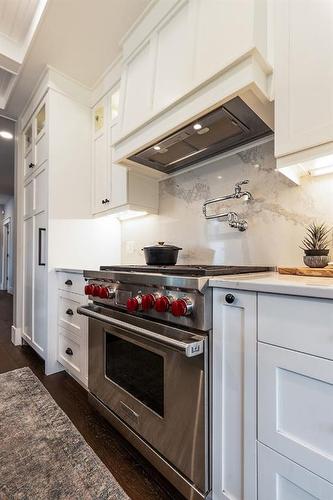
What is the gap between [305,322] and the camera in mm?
661

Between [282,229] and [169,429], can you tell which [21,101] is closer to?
[282,229]

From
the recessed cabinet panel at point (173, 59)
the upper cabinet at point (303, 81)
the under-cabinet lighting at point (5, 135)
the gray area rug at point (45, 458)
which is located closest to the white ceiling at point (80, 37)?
the recessed cabinet panel at point (173, 59)

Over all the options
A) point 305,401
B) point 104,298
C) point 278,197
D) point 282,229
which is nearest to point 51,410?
point 104,298

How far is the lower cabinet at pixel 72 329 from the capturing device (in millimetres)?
1678

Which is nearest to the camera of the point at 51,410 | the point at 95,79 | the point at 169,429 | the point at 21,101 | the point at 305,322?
the point at 305,322

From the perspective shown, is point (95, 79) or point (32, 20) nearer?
point (32, 20)

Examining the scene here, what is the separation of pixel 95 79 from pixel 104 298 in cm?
205

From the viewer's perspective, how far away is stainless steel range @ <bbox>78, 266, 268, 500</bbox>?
2.90ft

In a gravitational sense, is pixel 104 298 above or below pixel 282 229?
below

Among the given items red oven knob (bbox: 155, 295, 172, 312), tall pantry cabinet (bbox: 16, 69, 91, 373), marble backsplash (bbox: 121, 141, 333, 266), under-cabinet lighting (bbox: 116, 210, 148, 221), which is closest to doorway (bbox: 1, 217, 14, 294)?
tall pantry cabinet (bbox: 16, 69, 91, 373)

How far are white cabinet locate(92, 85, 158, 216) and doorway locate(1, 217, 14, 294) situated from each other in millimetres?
6351

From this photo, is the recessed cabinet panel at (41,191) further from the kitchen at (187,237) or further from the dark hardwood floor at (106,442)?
the dark hardwood floor at (106,442)

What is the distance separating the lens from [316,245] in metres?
1.18

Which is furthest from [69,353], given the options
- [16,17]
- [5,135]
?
[5,135]
